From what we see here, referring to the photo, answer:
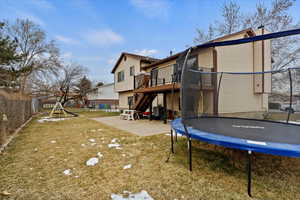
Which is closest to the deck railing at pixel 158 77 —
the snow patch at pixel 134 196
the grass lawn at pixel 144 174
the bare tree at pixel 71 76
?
the grass lawn at pixel 144 174

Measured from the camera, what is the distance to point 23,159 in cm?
303

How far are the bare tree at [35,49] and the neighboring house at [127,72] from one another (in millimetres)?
8188

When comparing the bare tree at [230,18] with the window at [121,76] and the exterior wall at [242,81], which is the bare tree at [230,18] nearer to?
the exterior wall at [242,81]

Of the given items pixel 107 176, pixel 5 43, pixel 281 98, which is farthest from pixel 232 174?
pixel 5 43

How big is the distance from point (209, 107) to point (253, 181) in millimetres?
4186

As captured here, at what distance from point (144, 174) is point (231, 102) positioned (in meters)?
5.80

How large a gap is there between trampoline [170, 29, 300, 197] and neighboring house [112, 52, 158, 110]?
5.09 meters

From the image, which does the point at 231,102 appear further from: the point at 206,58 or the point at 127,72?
the point at 127,72

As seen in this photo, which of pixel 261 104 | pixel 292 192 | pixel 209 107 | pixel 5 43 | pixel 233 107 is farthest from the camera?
pixel 5 43

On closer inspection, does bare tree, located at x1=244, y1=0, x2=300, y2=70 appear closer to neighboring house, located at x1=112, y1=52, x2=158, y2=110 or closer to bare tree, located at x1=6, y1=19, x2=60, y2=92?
neighboring house, located at x1=112, y1=52, x2=158, y2=110

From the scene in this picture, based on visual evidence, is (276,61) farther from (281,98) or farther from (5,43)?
(5,43)

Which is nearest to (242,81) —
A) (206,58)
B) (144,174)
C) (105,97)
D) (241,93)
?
(241,93)

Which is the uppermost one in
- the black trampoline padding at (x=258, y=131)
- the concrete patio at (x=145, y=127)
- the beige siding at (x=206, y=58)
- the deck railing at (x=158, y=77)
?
the beige siding at (x=206, y=58)

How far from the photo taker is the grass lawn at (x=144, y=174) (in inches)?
75.2
